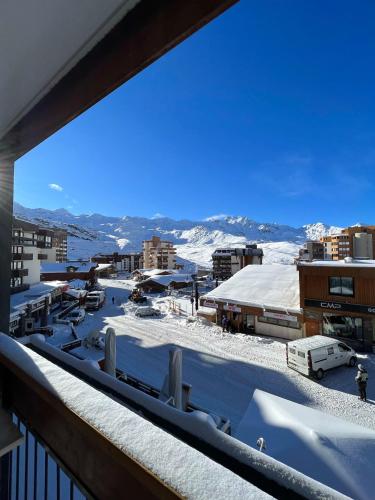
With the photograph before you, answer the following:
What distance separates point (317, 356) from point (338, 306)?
4360mm

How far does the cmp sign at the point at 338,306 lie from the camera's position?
1327cm

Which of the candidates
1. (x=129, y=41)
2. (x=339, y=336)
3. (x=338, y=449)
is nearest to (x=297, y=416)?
(x=338, y=449)

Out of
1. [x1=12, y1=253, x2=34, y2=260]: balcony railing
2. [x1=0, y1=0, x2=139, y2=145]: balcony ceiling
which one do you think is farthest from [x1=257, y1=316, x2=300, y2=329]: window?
[x1=12, y1=253, x2=34, y2=260]: balcony railing

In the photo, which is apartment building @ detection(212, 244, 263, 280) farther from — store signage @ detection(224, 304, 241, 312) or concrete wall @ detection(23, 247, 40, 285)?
store signage @ detection(224, 304, 241, 312)

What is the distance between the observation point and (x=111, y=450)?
72 cm

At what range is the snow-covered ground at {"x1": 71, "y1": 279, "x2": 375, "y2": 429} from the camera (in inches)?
353

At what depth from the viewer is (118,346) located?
49.7 ft

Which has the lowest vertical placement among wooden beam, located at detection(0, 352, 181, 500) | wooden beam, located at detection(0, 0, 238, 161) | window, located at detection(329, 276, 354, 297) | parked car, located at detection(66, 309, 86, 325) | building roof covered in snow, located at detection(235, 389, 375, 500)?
parked car, located at detection(66, 309, 86, 325)

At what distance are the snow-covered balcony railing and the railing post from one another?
1507 mm

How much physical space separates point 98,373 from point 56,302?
31.7 m

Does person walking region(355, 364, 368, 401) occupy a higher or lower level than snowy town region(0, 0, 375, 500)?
lower

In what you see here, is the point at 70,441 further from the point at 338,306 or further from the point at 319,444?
the point at 338,306

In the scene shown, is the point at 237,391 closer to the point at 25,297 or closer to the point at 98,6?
the point at 98,6

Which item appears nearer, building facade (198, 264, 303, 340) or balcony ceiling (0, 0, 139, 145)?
balcony ceiling (0, 0, 139, 145)
